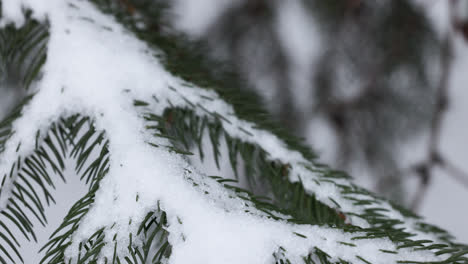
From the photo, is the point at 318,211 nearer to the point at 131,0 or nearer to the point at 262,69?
the point at 131,0

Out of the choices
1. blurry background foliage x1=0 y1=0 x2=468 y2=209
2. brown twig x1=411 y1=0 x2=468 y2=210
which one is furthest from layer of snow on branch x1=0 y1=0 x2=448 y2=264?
brown twig x1=411 y1=0 x2=468 y2=210

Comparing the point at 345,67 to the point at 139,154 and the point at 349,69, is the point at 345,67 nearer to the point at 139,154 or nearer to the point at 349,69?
the point at 349,69

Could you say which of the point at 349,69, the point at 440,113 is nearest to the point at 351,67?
the point at 349,69

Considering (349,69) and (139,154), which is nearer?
(139,154)

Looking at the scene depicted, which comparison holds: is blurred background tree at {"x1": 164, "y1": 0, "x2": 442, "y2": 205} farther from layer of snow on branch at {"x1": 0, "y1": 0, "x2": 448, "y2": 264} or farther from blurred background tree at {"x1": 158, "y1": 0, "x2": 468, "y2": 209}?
→ layer of snow on branch at {"x1": 0, "y1": 0, "x2": 448, "y2": 264}

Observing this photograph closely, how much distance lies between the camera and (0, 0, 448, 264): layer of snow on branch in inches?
16.0

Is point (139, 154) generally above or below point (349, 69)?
below

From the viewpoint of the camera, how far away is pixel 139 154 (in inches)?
18.2

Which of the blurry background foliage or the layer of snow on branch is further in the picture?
the blurry background foliage

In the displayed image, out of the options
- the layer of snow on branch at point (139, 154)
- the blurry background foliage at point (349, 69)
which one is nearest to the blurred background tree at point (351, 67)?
the blurry background foliage at point (349, 69)

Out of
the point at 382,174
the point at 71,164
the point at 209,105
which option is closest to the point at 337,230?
the point at 209,105

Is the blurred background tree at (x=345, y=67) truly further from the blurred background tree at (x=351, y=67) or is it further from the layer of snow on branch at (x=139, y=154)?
the layer of snow on branch at (x=139, y=154)

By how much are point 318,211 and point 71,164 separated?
2.35ft

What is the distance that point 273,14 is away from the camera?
1.37m
